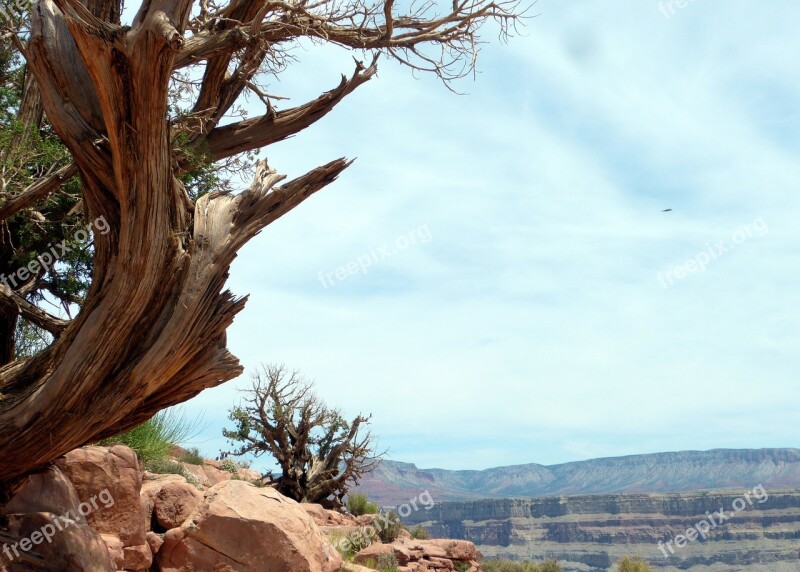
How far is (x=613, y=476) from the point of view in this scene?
478 ft

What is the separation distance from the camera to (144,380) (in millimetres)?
5879

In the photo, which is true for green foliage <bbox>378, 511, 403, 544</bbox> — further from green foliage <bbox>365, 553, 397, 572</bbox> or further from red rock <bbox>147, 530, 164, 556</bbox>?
red rock <bbox>147, 530, 164, 556</bbox>

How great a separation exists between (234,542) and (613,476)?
482ft

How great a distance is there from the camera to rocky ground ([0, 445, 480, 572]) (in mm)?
6957

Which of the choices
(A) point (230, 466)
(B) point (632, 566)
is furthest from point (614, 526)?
(A) point (230, 466)

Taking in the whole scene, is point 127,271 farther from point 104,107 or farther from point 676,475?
point 676,475

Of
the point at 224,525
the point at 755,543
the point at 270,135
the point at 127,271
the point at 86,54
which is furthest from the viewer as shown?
the point at 755,543

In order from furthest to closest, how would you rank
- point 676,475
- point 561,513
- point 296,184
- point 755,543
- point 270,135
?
point 676,475 < point 561,513 < point 755,543 < point 270,135 < point 296,184

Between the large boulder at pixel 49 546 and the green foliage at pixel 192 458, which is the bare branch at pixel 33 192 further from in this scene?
the green foliage at pixel 192 458

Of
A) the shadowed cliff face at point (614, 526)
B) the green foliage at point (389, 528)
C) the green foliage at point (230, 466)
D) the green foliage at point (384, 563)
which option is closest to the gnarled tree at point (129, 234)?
the green foliage at point (384, 563)

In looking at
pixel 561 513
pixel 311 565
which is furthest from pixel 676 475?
pixel 311 565

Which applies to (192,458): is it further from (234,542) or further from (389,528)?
(234,542)

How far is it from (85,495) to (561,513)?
94837 mm

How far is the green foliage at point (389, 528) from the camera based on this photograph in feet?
58.8
